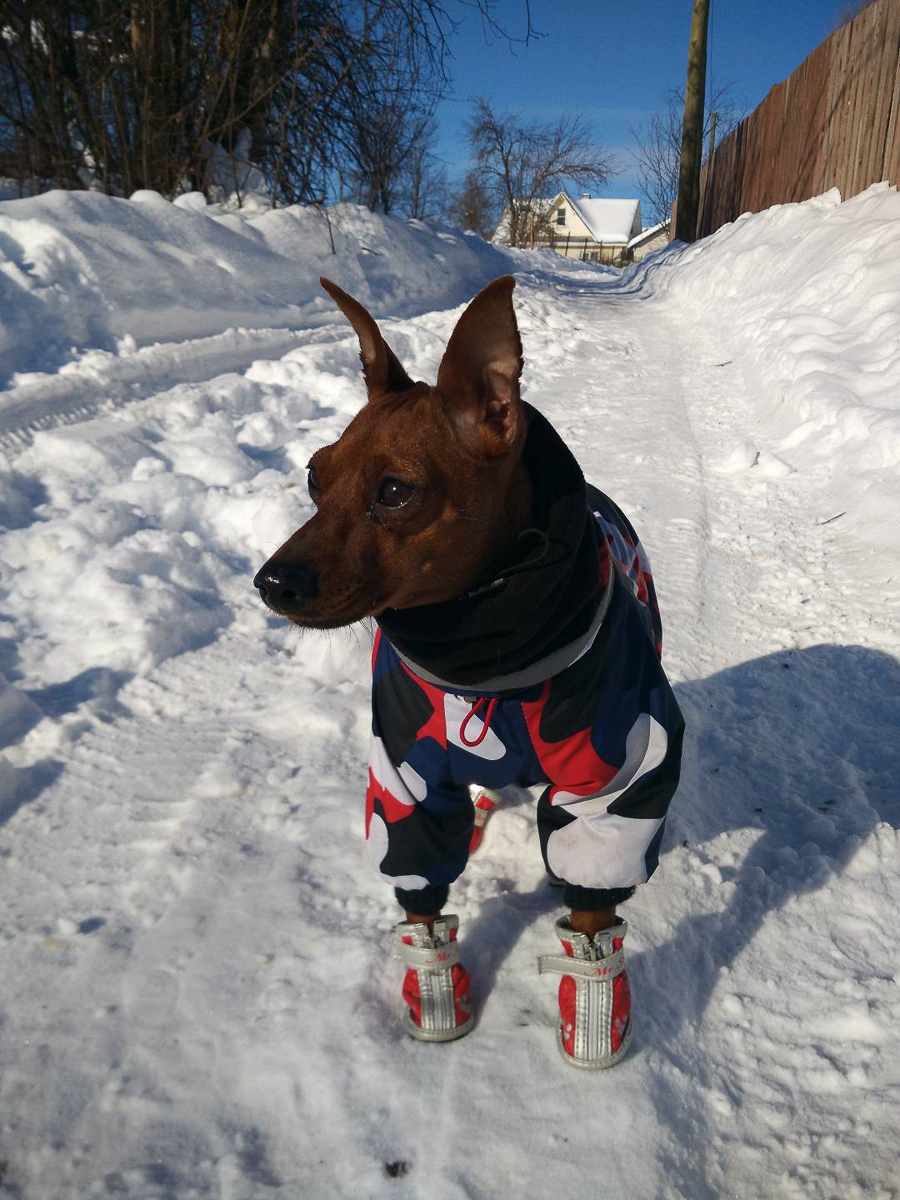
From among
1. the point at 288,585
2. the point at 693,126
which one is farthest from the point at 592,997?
the point at 693,126

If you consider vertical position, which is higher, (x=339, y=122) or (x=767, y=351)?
(x=339, y=122)

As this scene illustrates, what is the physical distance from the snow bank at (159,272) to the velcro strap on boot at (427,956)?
401 centimetres

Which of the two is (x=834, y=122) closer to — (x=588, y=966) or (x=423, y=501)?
(x=423, y=501)

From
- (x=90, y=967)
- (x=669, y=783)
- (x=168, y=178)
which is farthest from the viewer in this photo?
(x=168, y=178)

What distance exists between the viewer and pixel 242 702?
111 inches

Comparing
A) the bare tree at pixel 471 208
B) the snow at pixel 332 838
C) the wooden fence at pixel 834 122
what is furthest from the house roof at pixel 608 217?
the snow at pixel 332 838

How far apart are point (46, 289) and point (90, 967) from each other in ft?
14.7

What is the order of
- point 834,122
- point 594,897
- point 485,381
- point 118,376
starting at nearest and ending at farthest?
point 485,381 → point 594,897 → point 118,376 → point 834,122

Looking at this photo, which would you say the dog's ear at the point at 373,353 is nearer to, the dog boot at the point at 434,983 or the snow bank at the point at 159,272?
the dog boot at the point at 434,983

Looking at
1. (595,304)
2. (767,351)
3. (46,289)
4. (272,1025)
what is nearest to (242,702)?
(272,1025)

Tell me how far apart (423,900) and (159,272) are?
533 centimetres

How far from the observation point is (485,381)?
1.49 meters

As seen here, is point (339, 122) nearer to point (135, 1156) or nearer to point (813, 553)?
point (813, 553)

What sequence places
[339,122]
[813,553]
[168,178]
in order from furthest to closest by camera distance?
[339,122] → [168,178] → [813,553]
